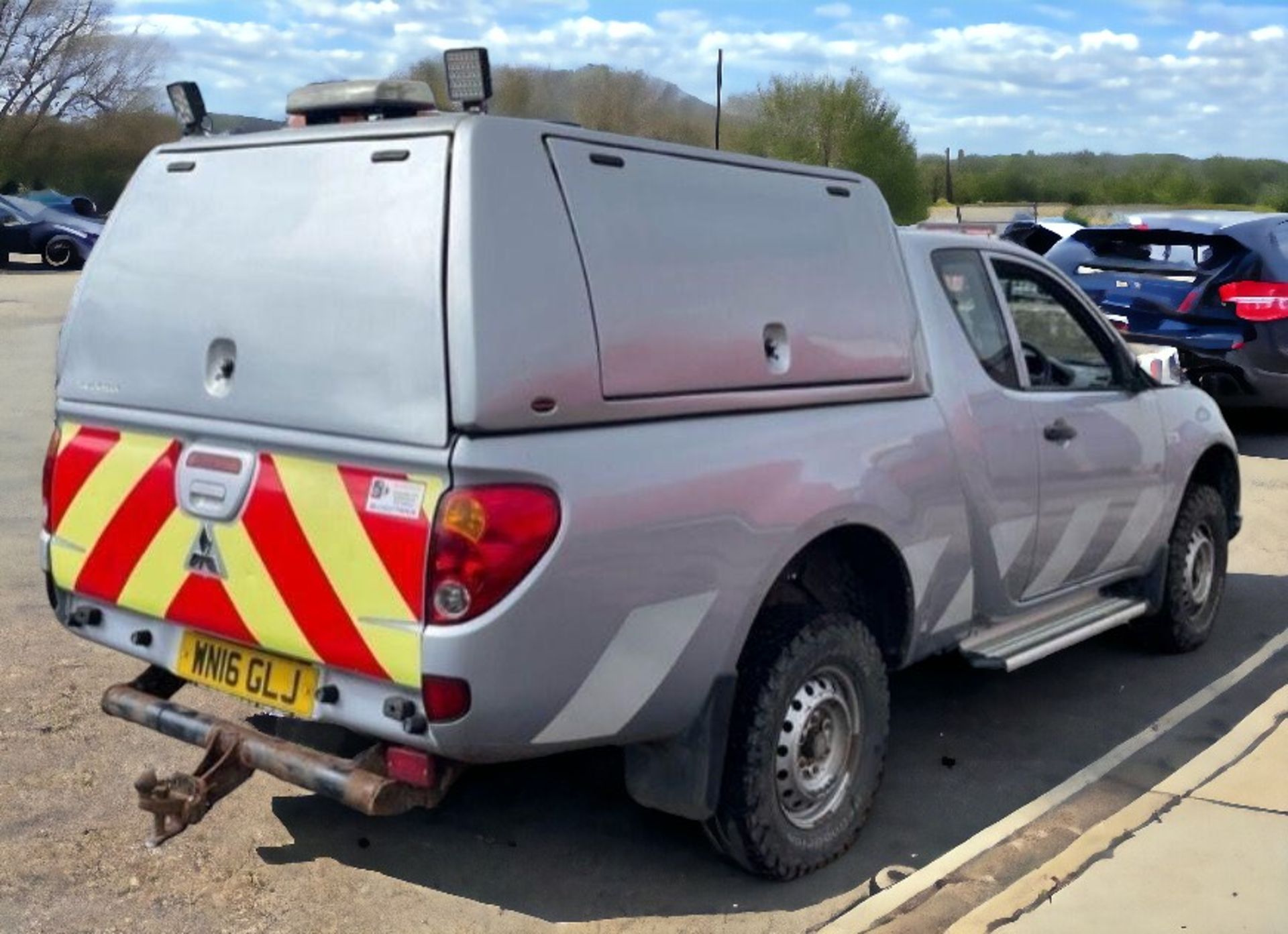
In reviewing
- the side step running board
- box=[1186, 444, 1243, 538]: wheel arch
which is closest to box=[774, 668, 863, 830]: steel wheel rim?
the side step running board

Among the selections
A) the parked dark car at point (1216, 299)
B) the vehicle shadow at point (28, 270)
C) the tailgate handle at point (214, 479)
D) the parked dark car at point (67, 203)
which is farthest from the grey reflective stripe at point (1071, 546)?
the parked dark car at point (67, 203)

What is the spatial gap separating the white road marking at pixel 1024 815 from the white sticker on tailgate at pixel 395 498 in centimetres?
159

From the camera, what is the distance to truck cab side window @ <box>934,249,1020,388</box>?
5.43m

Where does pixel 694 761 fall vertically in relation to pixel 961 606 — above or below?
below

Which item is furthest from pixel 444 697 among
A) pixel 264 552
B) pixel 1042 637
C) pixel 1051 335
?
pixel 1051 335

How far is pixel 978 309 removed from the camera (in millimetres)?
5570

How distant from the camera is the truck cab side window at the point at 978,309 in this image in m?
5.43

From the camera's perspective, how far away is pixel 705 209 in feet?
14.4

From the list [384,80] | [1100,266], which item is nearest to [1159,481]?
[384,80]

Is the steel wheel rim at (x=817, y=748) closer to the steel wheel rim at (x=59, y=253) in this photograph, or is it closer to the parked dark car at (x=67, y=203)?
the steel wheel rim at (x=59, y=253)

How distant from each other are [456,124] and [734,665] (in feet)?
5.16

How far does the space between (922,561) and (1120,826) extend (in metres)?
0.97

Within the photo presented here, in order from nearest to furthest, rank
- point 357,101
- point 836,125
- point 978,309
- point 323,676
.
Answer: point 323,676 → point 357,101 → point 978,309 → point 836,125

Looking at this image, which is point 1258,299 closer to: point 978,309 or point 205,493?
point 978,309
